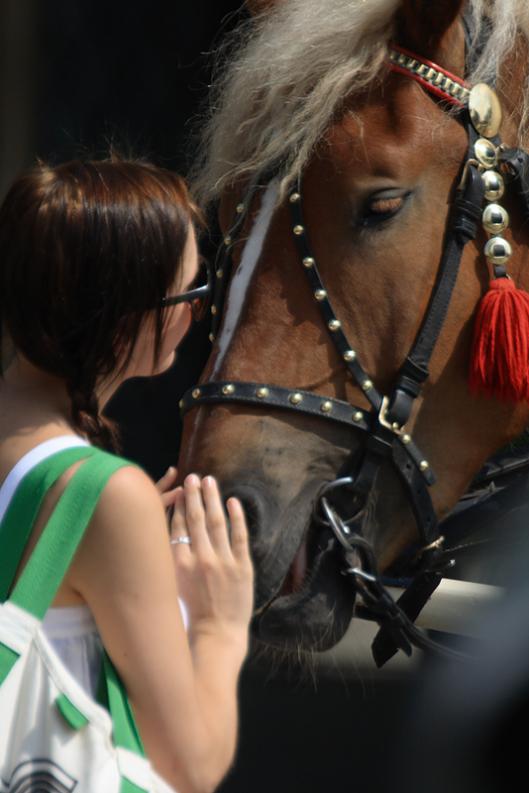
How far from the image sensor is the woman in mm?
925

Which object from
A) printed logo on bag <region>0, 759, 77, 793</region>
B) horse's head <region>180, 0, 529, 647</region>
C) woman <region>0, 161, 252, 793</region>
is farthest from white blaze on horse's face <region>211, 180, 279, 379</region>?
printed logo on bag <region>0, 759, 77, 793</region>

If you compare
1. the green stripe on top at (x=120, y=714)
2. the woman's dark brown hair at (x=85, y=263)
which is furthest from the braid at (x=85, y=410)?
the green stripe on top at (x=120, y=714)

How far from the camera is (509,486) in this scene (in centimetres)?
197

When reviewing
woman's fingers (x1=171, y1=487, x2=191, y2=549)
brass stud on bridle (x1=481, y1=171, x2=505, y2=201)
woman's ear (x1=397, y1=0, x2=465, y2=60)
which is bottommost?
woman's fingers (x1=171, y1=487, x2=191, y2=549)

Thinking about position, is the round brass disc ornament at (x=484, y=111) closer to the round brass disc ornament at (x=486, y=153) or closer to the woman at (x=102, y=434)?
the round brass disc ornament at (x=486, y=153)

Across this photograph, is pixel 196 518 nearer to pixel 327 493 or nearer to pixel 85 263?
pixel 85 263

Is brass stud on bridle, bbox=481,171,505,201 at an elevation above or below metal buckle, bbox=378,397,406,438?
above

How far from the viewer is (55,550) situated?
0.91 meters

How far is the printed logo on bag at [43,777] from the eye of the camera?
902mm

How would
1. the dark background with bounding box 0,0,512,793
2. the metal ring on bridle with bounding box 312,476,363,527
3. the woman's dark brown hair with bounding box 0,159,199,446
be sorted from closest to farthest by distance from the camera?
1. the woman's dark brown hair with bounding box 0,159,199,446
2. the metal ring on bridle with bounding box 312,476,363,527
3. the dark background with bounding box 0,0,512,793

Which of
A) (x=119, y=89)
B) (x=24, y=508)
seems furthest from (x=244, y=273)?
(x=119, y=89)

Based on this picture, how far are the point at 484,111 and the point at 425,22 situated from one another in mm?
161

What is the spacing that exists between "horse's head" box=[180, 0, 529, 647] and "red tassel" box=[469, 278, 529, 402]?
0.03m

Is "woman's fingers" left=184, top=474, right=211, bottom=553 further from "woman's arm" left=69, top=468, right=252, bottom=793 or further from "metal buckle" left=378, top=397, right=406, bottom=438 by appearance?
"metal buckle" left=378, top=397, right=406, bottom=438
